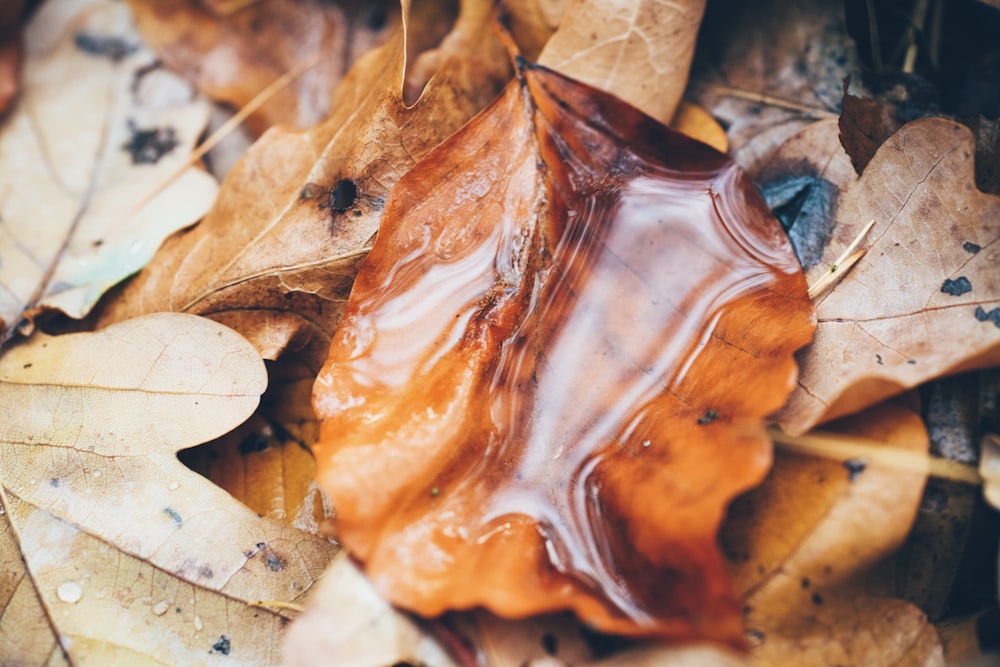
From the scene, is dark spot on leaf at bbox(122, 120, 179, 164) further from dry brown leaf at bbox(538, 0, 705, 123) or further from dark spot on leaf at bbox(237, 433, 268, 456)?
dry brown leaf at bbox(538, 0, 705, 123)

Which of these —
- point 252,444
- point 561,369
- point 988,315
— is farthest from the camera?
point 252,444

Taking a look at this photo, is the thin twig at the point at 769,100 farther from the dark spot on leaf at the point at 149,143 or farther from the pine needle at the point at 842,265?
the dark spot on leaf at the point at 149,143

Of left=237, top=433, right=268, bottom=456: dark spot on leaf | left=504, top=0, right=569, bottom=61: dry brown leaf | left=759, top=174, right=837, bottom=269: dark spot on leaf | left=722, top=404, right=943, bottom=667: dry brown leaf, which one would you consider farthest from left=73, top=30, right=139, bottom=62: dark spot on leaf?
left=722, top=404, right=943, bottom=667: dry brown leaf

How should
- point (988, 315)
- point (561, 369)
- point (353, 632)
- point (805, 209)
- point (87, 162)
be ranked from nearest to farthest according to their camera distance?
1. point (353, 632)
2. point (988, 315)
3. point (561, 369)
4. point (805, 209)
5. point (87, 162)

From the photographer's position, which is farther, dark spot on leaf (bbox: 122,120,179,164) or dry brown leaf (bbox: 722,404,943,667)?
dark spot on leaf (bbox: 122,120,179,164)

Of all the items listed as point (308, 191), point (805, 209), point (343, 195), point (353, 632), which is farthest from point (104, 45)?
point (805, 209)

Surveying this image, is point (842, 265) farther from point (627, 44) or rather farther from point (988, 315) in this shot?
point (627, 44)

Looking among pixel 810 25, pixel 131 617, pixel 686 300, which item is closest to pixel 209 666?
pixel 131 617
